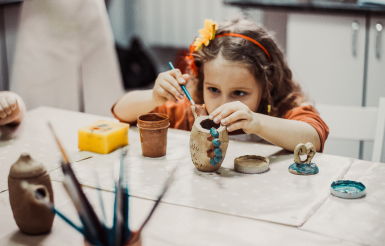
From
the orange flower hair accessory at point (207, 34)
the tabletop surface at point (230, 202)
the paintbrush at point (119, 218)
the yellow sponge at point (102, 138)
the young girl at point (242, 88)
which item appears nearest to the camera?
the paintbrush at point (119, 218)

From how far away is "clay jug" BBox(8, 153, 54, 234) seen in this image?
59 cm

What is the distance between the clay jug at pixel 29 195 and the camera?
1.92 ft

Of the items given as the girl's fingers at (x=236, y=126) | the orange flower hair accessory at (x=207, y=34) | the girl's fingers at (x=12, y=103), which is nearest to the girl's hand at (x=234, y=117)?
A: the girl's fingers at (x=236, y=126)

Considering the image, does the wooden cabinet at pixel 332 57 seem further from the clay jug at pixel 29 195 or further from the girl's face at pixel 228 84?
the clay jug at pixel 29 195

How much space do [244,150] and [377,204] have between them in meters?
0.38

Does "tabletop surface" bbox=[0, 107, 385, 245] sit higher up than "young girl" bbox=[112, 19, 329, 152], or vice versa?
"young girl" bbox=[112, 19, 329, 152]

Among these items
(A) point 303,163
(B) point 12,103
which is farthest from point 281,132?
(B) point 12,103

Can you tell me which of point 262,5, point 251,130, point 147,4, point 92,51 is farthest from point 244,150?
point 147,4

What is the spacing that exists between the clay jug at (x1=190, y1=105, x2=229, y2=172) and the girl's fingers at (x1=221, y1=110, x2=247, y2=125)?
0.06 ft

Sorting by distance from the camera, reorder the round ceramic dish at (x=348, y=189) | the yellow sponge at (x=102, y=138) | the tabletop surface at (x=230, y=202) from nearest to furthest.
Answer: the tabletop surface at (x=230, y=202) → the round ceramic dish at (x=348, y=189) → the yellow sponge at (x=102, y=138)

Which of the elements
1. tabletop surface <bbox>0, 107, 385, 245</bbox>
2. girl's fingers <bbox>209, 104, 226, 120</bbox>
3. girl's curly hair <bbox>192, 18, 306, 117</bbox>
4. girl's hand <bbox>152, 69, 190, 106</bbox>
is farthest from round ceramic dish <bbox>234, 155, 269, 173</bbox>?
girl's curly hair <bbox>192, 18, 306, 117</bbox>

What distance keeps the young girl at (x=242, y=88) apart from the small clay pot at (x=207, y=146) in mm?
165

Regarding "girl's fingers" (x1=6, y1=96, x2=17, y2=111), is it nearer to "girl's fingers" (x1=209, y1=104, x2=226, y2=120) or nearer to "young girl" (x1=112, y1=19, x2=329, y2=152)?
"young girl" (x1=112, y1=19, x2=329, y2=152)

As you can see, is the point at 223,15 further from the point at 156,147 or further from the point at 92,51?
the point at 156,147
